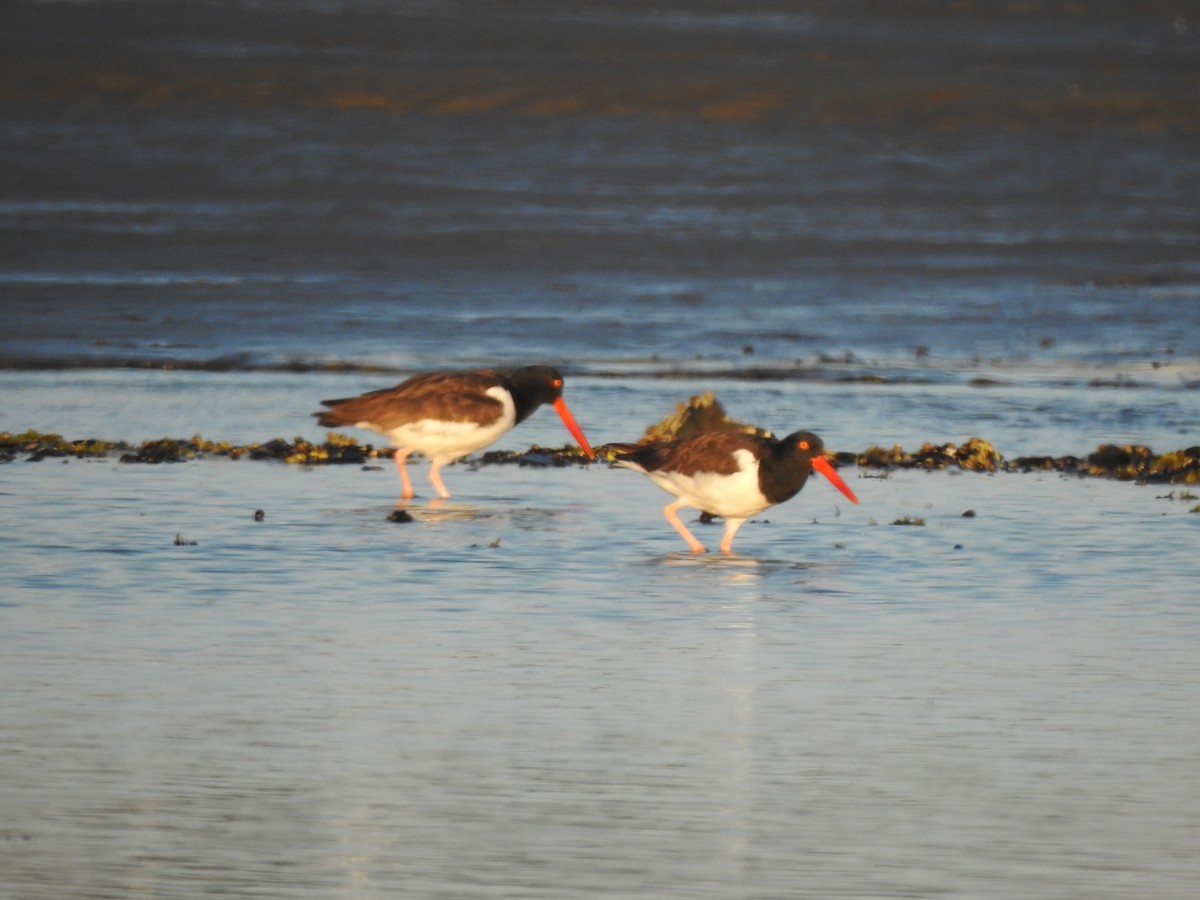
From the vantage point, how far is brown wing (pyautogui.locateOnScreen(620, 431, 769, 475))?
35.0 ft

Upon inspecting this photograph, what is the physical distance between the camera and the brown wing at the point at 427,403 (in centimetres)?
1273

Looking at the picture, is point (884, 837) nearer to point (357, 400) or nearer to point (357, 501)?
point (357, 501)

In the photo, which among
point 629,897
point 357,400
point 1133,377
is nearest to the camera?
point 629,897

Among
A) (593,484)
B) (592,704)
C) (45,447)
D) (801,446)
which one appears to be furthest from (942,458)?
(592,704)

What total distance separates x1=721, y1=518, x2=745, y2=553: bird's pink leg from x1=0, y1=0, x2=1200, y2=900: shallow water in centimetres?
22

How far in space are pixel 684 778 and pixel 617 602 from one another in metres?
2.66

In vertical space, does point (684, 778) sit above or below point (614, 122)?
below

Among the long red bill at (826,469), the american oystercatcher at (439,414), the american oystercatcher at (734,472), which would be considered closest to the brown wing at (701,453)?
the american oystercatcher at (734,472)

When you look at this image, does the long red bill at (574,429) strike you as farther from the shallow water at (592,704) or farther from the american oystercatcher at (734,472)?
the american oystercatcher at (734,472)

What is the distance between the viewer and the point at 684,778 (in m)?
6.29

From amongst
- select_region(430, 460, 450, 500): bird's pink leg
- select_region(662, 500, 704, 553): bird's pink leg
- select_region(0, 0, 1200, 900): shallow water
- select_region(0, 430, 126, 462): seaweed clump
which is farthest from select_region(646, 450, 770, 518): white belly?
select_region(0, 430, 126, 462): seaweed clump

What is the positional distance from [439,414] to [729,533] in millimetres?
2634

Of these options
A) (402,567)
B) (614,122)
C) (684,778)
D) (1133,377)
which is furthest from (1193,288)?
(684,778)

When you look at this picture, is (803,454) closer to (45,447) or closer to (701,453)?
(701,453)
